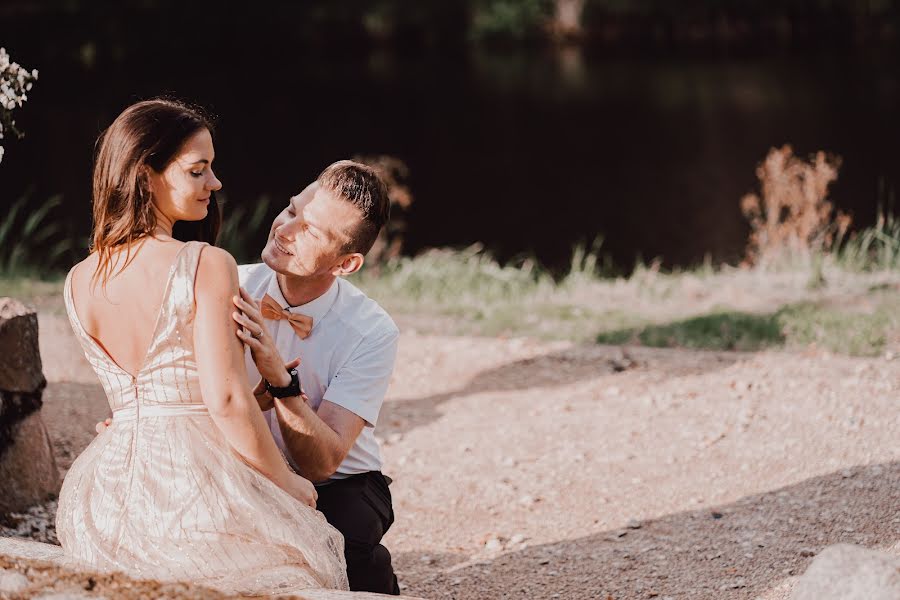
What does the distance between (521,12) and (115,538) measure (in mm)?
39061

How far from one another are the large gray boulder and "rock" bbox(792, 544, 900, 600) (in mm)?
3057

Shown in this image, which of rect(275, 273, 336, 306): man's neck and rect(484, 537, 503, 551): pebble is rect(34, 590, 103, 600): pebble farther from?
rect(484, 537, 503, 551): pebble

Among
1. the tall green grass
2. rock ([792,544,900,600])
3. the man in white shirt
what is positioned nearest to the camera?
rock ([792,544,900,600])

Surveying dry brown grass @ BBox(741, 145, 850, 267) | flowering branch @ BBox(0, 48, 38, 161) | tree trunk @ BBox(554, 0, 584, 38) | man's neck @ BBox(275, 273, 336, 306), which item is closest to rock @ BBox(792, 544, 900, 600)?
man's neck @ BBox(275, 273, 336, 306)

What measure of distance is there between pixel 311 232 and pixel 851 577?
5.40 feet

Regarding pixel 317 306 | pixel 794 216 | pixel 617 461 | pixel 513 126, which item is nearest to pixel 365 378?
pixel 317 306

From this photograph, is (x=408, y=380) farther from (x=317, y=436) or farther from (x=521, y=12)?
(x=521, y=12)

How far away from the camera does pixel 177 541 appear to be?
268 cm

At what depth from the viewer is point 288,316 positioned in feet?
10.6

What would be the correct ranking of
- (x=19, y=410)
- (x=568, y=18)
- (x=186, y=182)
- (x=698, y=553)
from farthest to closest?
(x=568, y=18), (x=19, y=410), (x=698, y=553), (x=186, y=182)

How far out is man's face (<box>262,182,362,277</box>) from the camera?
315cm

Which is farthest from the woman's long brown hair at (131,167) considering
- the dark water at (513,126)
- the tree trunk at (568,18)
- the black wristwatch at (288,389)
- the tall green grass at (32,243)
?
the tree trunk at (568,18)

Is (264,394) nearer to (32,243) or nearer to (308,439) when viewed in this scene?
(308,439)

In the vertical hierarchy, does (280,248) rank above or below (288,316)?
above
